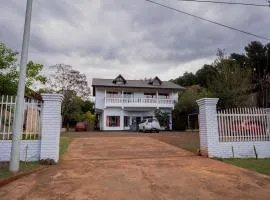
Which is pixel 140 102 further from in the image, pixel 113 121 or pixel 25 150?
pixel 25 150

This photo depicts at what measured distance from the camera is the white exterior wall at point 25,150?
30.4 feet

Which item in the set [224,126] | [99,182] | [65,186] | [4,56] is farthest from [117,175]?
[4,56]

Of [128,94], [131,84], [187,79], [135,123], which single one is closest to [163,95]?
[131,84]

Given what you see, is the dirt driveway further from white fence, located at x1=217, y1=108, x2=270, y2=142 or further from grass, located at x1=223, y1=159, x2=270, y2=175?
white fence, located at x1=217, y1=108, x2=270, y2=142

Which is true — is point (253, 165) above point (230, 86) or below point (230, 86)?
below

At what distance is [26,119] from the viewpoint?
9.84 meters

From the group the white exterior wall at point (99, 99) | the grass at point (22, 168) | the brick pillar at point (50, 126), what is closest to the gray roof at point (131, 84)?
the white exterior wall at point (99, 99)

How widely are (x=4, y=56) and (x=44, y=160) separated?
7603mm

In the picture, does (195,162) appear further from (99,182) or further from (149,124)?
(149,124)

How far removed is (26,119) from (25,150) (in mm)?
1128

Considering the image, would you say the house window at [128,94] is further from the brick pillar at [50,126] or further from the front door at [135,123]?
the brick pillar at [50,126]

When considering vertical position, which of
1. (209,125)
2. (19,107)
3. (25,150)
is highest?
(19,107)

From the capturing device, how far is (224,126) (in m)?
11.4

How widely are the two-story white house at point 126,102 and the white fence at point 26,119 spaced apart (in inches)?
963
